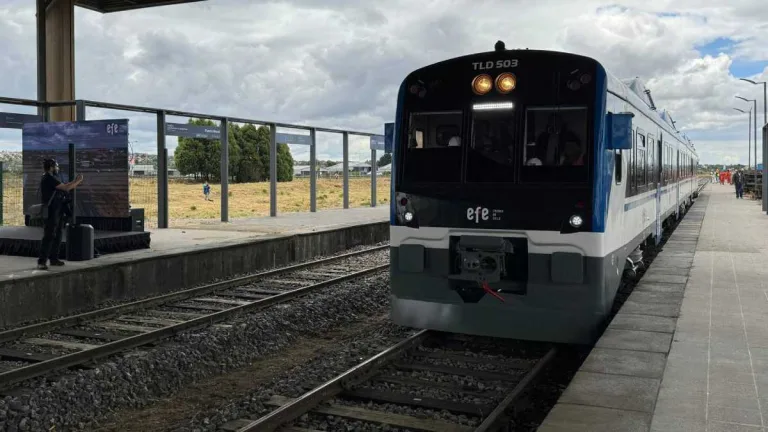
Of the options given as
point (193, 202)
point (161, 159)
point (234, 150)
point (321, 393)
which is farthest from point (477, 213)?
point (234, 150)

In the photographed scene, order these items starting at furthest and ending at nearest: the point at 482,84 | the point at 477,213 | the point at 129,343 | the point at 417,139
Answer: the point at 129,343
the point at 417,139
the point at 482,84
the point at 477,213

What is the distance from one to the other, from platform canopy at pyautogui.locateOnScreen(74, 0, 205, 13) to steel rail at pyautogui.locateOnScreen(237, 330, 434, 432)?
45.3 feet

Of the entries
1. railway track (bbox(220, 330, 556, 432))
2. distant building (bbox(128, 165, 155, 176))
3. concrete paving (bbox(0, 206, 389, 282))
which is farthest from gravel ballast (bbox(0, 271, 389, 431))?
distant building (bbox(128, 165, 155, 176))

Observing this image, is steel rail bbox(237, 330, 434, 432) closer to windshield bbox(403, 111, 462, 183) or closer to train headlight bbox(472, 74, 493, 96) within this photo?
windshield bbox(403, 111, 462, 183)

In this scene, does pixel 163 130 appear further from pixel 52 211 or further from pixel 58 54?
pixel 52 211

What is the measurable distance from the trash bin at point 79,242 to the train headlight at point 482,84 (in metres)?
7.23

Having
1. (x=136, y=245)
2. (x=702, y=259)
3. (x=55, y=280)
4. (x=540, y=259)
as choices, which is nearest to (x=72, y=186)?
(x=55, y=280)

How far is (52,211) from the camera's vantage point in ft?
34.7

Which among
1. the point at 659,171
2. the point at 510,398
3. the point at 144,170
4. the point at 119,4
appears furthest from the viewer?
the point at 144,170

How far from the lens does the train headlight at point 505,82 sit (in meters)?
6.84

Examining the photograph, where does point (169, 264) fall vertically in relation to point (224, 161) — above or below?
below

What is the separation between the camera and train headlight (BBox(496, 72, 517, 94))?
22.4 ft

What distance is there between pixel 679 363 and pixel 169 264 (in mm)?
8705

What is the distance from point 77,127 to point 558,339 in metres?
10.4
